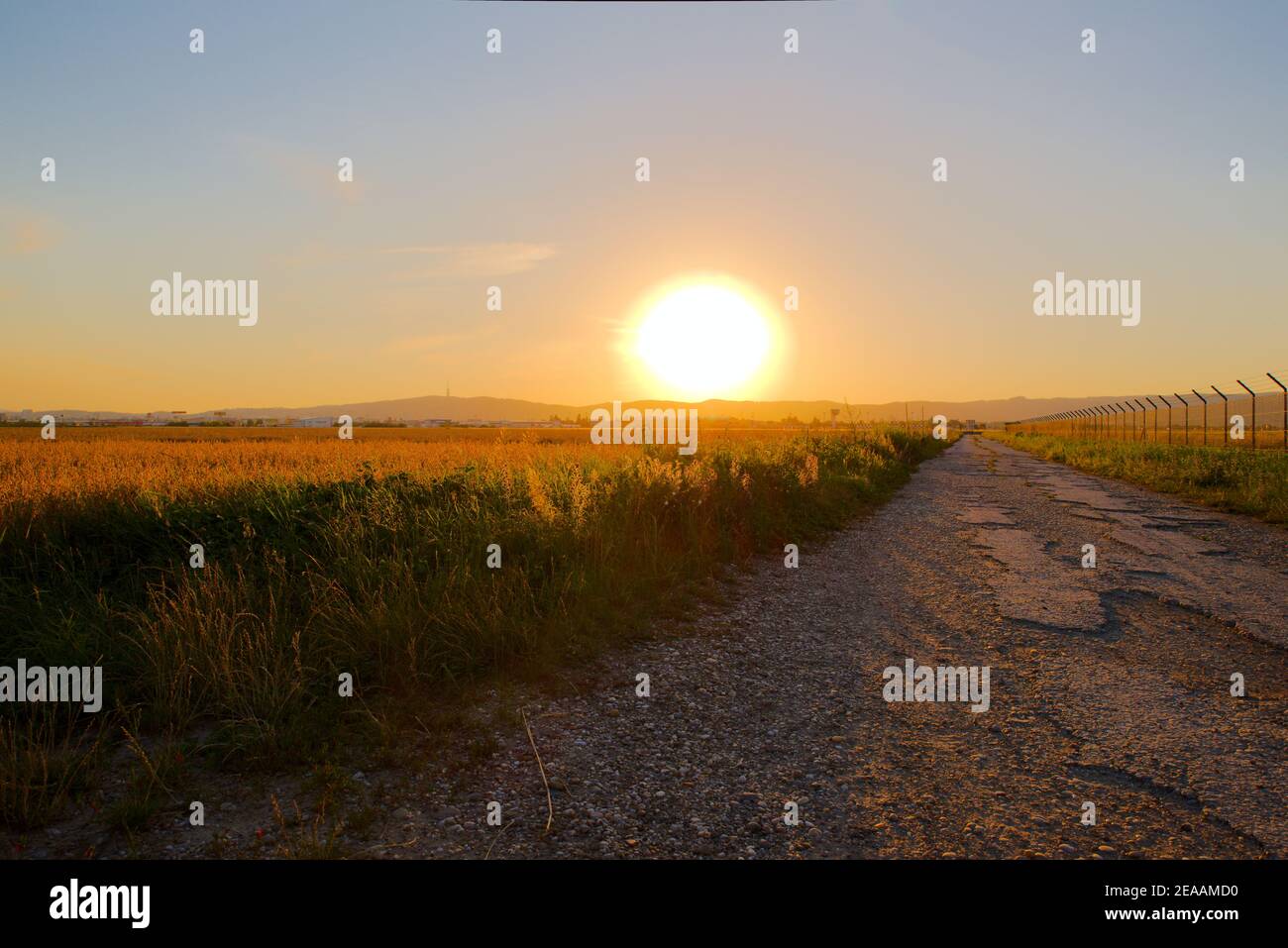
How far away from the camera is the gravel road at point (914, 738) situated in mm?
3271

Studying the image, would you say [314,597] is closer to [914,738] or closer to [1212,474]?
[914,738]

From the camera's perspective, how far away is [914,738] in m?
4.37

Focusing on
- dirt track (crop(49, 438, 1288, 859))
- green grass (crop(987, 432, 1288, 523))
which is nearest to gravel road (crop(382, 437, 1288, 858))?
dirt track (crop(49, 438, 1288, 859))

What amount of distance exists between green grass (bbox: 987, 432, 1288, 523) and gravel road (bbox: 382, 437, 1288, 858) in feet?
23.6

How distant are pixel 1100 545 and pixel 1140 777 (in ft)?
27.2

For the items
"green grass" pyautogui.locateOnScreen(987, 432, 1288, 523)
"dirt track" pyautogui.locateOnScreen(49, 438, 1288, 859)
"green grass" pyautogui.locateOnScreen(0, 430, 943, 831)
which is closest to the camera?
"dirt track" pyautogui.locateOnScreen(49, 438, 1288, 859)

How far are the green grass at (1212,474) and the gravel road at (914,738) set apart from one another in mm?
7192

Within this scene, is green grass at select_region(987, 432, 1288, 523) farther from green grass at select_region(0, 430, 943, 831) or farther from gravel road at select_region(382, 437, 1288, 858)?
green grass at select_region(0, 430, 943, 831)

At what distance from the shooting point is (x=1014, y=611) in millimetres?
7273

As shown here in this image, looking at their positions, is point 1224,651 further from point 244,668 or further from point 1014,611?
point 244,668

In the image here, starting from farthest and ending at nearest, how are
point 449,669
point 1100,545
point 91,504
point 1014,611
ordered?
1. point 1100,545
2. point 91,504
3. point 1014,611
4. point 449,669

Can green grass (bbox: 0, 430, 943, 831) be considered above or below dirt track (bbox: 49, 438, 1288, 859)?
above

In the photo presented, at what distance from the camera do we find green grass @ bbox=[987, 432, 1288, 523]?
14.1m
